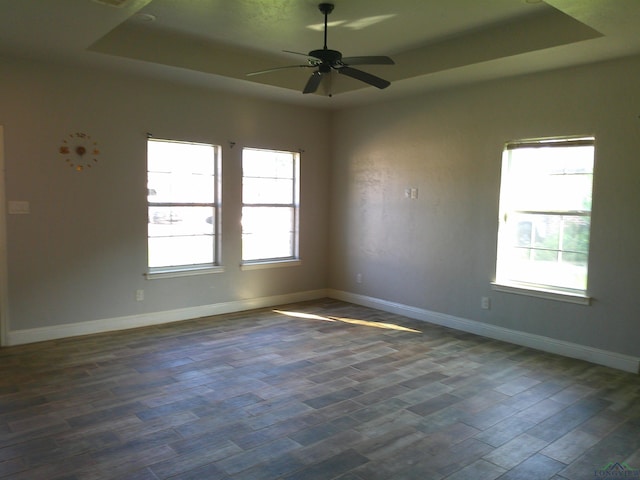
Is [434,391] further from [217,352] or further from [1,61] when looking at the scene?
[1,61]

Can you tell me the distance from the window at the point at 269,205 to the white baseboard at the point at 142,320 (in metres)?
0.55

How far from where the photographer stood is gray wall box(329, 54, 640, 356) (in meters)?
4.29

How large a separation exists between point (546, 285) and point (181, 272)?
3.95m

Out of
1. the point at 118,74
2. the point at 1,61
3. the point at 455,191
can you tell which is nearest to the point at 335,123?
the point at 455,191

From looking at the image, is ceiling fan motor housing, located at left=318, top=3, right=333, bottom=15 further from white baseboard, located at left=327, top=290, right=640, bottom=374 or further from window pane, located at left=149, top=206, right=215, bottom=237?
white baseboard, located at left=327, top=290, right=640, bottom=374

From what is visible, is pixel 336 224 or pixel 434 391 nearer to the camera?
pixel 434 391

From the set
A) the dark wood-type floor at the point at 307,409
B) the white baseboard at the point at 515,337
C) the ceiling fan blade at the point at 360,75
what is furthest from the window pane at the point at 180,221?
the ceiling fan blade at the point at 360,75

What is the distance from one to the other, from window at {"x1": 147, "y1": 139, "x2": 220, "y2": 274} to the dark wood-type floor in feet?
3.28

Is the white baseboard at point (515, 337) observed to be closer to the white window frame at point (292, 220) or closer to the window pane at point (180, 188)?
the white window frame at point (292, 220)

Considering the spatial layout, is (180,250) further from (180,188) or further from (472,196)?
(472,196)

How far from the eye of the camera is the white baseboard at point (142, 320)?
475 cm

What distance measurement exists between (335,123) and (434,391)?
432 centimetres

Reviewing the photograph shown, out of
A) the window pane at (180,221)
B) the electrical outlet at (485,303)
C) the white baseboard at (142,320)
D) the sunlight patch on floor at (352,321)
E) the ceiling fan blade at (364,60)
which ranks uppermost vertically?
the ceiling fan blade at (364,60)

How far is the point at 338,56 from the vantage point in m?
3.66
